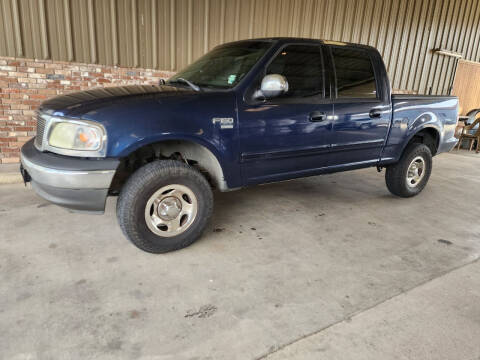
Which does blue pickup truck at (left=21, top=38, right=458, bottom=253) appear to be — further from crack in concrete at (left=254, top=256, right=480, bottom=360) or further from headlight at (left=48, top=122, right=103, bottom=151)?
crack in concrete at (left=254, top=256, right=480, bottom=360)

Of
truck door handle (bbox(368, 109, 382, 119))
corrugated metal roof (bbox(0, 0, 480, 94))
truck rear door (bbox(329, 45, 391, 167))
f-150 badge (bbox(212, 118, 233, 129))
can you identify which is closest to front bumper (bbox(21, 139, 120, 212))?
f-150 badge (bbox(212, 118, 233, 129))

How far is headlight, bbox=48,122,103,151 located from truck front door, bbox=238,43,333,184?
1210mm

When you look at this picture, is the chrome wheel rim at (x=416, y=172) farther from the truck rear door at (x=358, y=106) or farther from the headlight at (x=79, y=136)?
the headlight at (x=79, y=136)

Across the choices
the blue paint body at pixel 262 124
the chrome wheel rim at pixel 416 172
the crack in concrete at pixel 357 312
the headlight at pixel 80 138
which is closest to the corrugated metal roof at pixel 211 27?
the blue paint body at pixel 262 124

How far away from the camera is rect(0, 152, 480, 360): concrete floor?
6.56 feet

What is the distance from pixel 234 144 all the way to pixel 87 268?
1597 mm

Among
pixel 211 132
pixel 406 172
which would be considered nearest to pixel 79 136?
pixel 211 132

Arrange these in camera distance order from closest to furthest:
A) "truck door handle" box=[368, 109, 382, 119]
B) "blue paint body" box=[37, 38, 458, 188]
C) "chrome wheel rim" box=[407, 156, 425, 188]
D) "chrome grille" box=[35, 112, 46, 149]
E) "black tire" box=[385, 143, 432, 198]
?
"blue paint body" box=[37, 38, 458, 188] < "chrome grille" box=[35, 112, 46, 149] < "truck door handle" box=[368, 109, 382, 119] < "black tire" box=[385, 143, 432, 198] < "chrome wheel rim" box=[407, 156, 425, 188]

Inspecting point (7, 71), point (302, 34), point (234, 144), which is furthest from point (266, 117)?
point (302, 34)

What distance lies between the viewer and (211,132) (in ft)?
9.62

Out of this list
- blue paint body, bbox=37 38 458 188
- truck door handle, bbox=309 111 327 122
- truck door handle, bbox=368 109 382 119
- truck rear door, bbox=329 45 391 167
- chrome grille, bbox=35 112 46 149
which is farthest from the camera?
truck door handle, bbox=368 109 382 119

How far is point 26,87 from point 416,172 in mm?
5842

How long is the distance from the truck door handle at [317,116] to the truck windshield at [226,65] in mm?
786

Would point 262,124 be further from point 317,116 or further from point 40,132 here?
point 40,132
